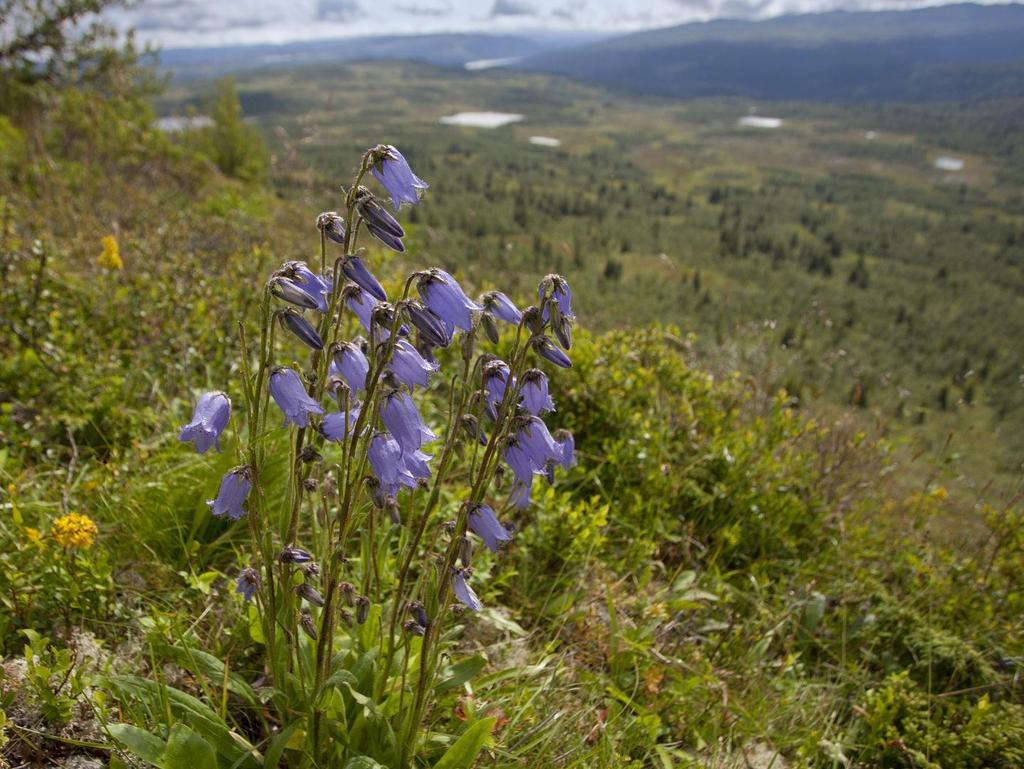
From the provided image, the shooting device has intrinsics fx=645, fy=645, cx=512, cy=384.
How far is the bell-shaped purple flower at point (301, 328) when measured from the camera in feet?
6.26

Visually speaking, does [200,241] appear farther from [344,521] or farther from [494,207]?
[494,207]

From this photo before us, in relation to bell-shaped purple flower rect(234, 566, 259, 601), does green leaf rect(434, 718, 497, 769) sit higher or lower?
lower

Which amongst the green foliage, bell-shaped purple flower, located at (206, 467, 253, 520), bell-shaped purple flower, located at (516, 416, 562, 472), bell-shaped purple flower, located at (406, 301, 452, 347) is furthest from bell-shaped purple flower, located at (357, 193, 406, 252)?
the green foliage

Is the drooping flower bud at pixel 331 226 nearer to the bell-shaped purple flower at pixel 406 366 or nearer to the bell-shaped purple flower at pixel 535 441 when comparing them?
the bell-shaped purple flower at pixel 406 366

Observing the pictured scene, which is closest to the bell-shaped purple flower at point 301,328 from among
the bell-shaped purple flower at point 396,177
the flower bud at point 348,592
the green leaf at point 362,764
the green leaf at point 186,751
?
the bell-shaped purple flower at point 396,177

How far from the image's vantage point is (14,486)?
3.64m

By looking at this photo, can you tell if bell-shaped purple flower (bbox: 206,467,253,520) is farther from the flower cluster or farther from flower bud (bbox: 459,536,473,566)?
flower bud (bbox: 459,536,473,566)

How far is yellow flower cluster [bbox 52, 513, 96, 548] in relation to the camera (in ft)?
10.0

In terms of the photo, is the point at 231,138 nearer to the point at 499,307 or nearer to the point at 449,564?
the point at 499,307

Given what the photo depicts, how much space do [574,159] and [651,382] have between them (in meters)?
189

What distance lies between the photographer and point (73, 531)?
308 centimetres

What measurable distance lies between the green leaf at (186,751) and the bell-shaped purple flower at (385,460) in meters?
1.11

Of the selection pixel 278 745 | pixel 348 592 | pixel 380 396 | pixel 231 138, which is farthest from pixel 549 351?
pixel 231 138

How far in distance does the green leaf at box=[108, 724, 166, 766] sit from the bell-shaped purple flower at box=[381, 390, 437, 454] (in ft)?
4.53
